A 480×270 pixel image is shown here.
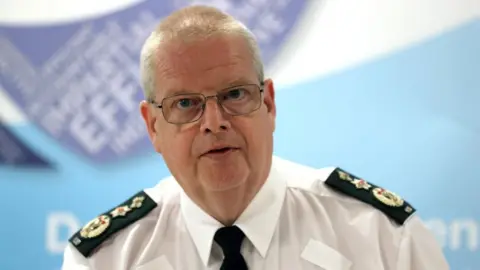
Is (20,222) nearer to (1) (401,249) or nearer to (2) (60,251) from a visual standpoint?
(2) (60,251)

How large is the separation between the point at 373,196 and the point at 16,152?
1.34 meters

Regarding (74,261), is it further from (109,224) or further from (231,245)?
(231,245)

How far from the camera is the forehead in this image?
1144 mm

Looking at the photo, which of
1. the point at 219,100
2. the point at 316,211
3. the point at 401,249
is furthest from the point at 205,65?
the point at 401,249

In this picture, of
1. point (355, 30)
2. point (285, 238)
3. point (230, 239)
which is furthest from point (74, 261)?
point (355, 30)

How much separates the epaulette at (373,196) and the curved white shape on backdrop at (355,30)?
0.58 meters

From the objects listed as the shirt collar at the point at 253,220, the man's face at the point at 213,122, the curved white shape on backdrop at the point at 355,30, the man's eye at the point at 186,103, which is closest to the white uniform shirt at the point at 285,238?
the shirt collar at the point at 253,220

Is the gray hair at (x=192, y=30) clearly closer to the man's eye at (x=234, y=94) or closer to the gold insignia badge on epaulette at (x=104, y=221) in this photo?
the man's eye at (x=234, y=94)

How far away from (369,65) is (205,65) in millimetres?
853

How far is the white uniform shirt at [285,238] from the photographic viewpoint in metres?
1.23

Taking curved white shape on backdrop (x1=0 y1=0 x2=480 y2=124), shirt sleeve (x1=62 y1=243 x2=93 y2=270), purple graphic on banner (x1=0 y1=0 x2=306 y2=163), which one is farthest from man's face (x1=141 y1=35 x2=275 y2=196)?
purple graphic on banner (x1=0 y1=0 x2=306 y2=163)

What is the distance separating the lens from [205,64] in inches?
44.9

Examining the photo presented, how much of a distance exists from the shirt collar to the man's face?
0.34 ft

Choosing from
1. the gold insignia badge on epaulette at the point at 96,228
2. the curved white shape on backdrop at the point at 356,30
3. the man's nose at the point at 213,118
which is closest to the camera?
the man's nose at the point at 213,118
